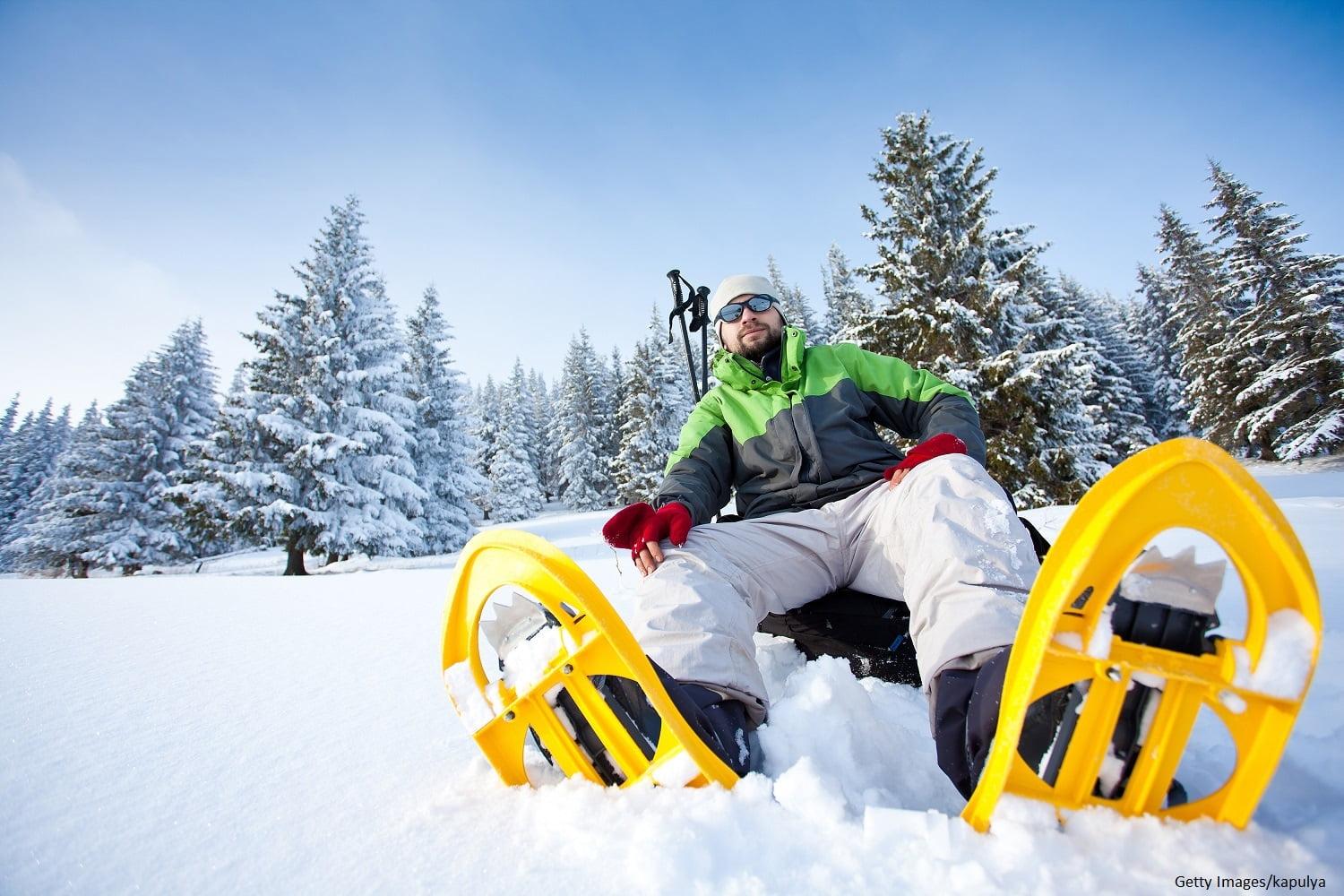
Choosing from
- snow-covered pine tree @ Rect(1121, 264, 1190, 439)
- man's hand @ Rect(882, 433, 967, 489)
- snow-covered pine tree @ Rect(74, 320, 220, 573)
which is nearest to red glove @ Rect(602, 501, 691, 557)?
man's hand @ Rect(882, 433, 967, 489)

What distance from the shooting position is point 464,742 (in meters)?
1.49

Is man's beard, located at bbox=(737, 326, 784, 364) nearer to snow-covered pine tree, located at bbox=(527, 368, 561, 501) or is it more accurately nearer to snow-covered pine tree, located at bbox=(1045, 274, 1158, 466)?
snow-covered pine tree, located at bbox=(1045, 274, 1158, 466)

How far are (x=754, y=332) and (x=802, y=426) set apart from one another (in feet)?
2.03

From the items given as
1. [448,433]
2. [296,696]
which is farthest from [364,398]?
[296,696]

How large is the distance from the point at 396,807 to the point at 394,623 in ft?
6.84

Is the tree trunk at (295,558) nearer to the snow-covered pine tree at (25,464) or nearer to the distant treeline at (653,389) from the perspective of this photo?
the distant treeline at (653,389)

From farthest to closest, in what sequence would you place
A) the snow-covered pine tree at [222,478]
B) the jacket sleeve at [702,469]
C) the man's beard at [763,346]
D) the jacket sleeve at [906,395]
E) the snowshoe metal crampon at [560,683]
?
the snow-covered pine tree at [222,478] < the man's beard at [763,346] < the jacket sleeve at [906,395] < the jacket sleeve at [702,469] < the snowshoe metal crampon at [560,683]

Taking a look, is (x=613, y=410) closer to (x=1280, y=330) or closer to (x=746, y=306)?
(x=1280, y=330)

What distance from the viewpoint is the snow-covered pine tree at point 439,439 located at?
57.1ft

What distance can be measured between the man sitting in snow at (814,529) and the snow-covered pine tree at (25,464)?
1475 inches

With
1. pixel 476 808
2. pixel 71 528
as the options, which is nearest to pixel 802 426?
pixel 476 808

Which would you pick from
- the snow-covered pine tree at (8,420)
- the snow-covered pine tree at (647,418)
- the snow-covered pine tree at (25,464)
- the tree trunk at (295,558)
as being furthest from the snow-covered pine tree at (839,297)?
the snow-covered pine tree at (8,420)

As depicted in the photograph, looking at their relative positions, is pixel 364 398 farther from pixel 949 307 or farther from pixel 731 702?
pixel 731 702

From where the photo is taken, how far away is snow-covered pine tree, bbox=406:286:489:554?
17.4 metres
